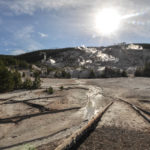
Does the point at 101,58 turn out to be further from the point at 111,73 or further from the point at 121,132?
the point at 121,132

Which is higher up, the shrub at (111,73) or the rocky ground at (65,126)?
the shrub at (111,73)

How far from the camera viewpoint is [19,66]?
51.3 meters

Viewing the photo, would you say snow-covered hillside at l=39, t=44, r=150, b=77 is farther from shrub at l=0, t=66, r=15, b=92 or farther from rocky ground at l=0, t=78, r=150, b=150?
rocky ground at l=0, t=78, r=150, b=150

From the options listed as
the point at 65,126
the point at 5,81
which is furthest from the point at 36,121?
the point at 5,81

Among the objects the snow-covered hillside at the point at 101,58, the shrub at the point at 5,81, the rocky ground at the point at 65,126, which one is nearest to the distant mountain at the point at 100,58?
the snow-covered hillside at the point at 101,58

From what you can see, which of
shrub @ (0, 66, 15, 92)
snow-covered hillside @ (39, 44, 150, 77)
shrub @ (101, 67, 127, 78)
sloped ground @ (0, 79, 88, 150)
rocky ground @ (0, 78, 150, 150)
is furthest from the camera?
snow-covered hillside @ (39, 44, 150, 77)

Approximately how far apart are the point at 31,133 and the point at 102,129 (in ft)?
10.8

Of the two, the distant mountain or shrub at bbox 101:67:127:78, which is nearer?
shrub at bbox 101:67:127:78

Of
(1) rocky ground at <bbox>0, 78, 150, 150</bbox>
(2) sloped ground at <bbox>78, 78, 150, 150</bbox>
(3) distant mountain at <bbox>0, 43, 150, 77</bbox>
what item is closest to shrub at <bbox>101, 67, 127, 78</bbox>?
(3) distant mountain at <bbox>0, 43, 150, 77</bbox>

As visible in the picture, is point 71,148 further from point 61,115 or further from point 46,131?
point 61,115

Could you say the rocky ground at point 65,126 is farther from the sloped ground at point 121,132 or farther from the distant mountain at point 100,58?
the distant mountain at point 100,58

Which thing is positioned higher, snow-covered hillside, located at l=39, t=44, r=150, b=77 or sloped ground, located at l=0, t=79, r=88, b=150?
snow-covered hillside, located at l=39, t=44, r=150, b=77

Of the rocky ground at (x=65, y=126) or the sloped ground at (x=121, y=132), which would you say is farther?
the rocky ground at (x=65, y=126)

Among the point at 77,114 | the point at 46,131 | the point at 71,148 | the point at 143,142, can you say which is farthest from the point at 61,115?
the point at 143,142
